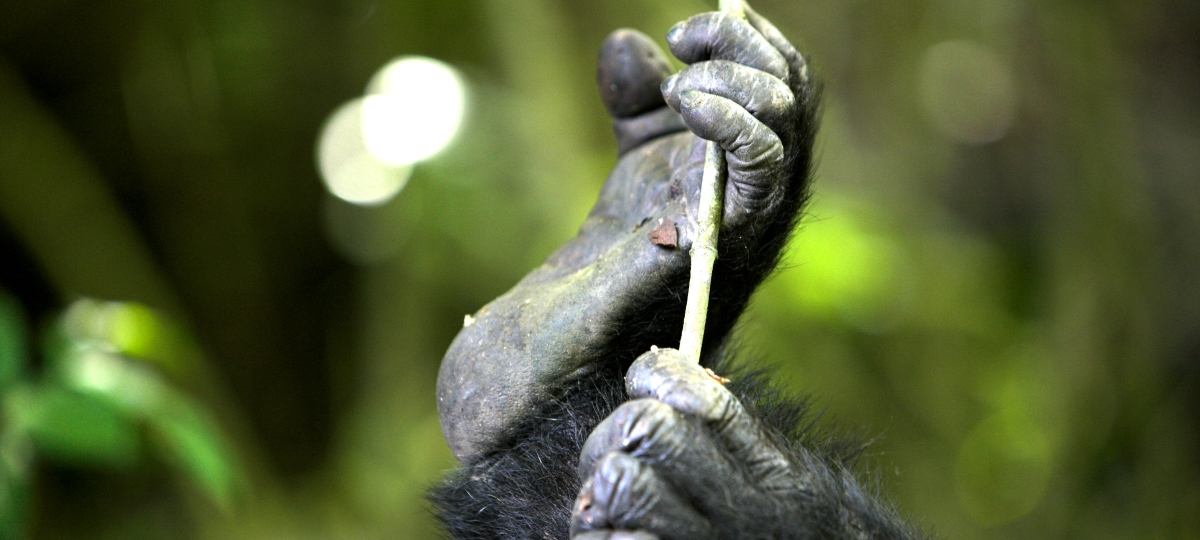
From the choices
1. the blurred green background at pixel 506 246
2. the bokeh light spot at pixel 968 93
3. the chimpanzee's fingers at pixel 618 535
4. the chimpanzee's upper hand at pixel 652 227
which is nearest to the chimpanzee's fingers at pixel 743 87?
the chimpanzee's upper hand at pixel 652 227

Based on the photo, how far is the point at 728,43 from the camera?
0.60m

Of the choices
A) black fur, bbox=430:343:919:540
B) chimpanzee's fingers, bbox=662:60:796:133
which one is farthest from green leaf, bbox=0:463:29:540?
chimpanzee's fingers, bbox=662:60:796:133

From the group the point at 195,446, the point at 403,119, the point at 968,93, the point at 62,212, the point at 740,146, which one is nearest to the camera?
the point at 740,146

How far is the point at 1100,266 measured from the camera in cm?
188

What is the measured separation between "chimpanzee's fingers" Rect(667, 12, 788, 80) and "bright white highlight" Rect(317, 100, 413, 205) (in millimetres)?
1449

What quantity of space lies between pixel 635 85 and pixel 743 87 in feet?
0.67

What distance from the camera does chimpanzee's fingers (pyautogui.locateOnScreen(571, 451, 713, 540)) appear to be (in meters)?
0.47

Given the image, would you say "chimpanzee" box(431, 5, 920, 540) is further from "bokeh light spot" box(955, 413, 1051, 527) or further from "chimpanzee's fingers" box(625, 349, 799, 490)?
"bokeh light spot" box(955, 413, 1051, 527)

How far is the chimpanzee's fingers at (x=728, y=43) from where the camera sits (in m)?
0.60

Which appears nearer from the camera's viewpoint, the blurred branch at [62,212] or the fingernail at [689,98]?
the fingernail at [689,98]

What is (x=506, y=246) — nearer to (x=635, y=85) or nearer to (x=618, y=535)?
(x=635, y=85)

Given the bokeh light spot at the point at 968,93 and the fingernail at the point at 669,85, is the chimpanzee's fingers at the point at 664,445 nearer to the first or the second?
the fingernail at the point at 669,85

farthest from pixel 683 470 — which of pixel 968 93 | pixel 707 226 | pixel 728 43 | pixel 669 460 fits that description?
pixel 968 93

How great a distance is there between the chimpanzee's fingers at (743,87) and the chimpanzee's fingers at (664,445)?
0.21 m
